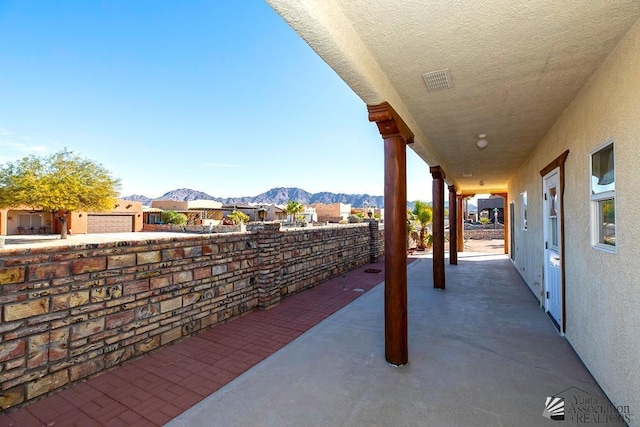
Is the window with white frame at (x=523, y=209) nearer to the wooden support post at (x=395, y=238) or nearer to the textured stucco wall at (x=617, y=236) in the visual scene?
the textured stucco wall at (x=617, y=236)

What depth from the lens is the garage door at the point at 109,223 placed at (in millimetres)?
32688

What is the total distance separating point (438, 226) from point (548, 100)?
13.1 ft

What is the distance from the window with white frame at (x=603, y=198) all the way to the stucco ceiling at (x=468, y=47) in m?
0.85

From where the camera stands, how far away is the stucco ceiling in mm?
1958

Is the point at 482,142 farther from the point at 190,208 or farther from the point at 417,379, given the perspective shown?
the point at 190,208

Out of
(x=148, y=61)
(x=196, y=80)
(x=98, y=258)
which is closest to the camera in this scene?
(x=98, y=258)

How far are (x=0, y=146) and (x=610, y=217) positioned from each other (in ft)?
512

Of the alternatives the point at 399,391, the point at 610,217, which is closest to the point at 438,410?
the point at 399,391

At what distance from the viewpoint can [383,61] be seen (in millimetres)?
2762

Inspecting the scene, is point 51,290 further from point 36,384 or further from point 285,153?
point 285,153

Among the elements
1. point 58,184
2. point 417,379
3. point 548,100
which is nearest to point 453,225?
point 548,100

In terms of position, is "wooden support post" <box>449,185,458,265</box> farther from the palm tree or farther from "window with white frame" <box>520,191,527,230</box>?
the palm tree

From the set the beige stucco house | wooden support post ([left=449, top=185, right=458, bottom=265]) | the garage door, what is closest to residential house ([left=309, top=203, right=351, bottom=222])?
the garage door

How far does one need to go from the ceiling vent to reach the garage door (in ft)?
129
